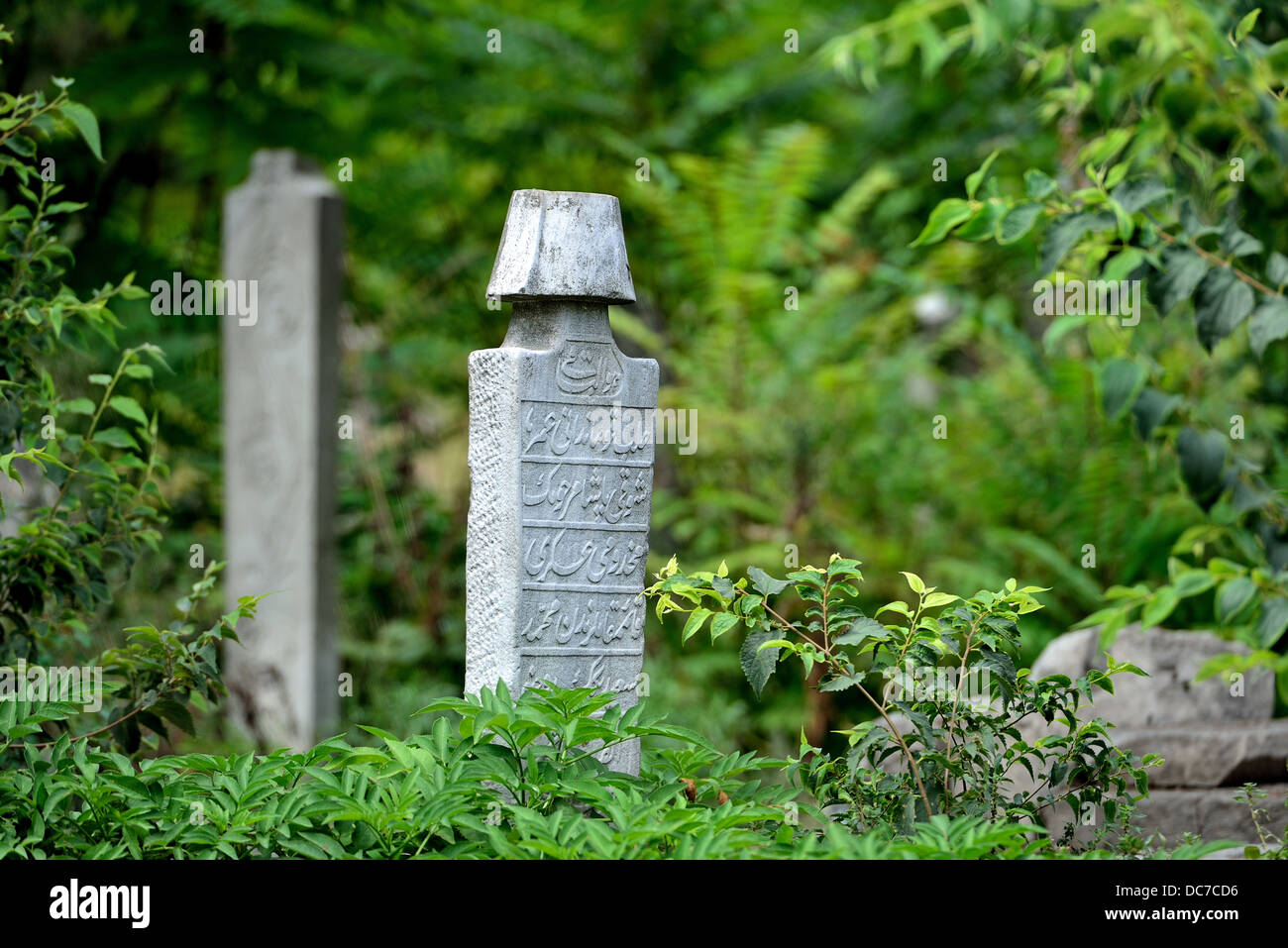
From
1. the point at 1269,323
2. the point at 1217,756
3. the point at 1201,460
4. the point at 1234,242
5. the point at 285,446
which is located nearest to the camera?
the point at 1201,460

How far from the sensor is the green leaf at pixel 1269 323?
12.7 ft

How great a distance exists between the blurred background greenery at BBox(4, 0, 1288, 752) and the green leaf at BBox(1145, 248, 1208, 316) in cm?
263

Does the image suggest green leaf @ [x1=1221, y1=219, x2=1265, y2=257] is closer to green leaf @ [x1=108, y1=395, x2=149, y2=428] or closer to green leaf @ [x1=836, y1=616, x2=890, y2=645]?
green leaf @ [x1=836, y1=616, x2=890, y2=645]

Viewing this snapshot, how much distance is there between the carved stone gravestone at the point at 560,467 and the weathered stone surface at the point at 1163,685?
185 centimetres

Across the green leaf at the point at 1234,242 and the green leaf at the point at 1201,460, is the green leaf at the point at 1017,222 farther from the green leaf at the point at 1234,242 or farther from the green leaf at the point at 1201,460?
the green leaf at the point at 1201,460

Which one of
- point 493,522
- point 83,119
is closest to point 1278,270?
point 493,522

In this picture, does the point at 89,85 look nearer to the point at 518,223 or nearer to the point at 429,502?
the point at 429,502

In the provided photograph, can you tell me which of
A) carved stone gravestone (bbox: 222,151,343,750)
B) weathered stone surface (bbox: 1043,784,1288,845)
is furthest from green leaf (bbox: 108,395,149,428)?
weathered stone surface (bbox: 1043,784,1288,845)

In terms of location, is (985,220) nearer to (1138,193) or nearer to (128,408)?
(1138,193)

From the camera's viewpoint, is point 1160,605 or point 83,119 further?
point 83,119

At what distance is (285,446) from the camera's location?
680 centimetres

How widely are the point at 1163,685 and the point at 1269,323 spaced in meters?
1.66

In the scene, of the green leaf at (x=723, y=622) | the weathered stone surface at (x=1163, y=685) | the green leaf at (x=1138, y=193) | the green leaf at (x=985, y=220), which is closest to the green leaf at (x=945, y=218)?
the green leaf at (x=985, y=220)
